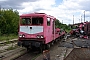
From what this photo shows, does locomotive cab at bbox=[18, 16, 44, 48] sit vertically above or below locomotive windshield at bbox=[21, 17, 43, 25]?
below

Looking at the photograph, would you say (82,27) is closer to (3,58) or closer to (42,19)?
(42,19)

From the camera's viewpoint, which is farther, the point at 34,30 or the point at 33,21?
the point at 33,21

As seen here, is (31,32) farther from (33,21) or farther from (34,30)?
(33,21)

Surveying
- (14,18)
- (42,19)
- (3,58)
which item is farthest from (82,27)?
(3,58)

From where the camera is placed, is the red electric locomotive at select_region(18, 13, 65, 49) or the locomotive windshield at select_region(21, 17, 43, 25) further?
the locomotive windshield at select_region(21, 17, 43, 25)

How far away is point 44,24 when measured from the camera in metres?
15.4

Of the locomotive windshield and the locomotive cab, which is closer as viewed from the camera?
the locomotive cab

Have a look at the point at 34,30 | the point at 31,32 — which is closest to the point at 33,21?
the point at 34,30

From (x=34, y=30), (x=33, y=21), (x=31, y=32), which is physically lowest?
(x=31, y=32)

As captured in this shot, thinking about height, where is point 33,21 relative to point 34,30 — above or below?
above

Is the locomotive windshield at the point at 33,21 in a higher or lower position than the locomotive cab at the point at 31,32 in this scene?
higher

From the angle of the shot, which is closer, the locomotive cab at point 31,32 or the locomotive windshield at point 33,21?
the locomotive cab at point 31,32

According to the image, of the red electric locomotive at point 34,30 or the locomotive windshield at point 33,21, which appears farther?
the locomotive windshield at point 33,21

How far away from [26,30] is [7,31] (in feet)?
99.2
